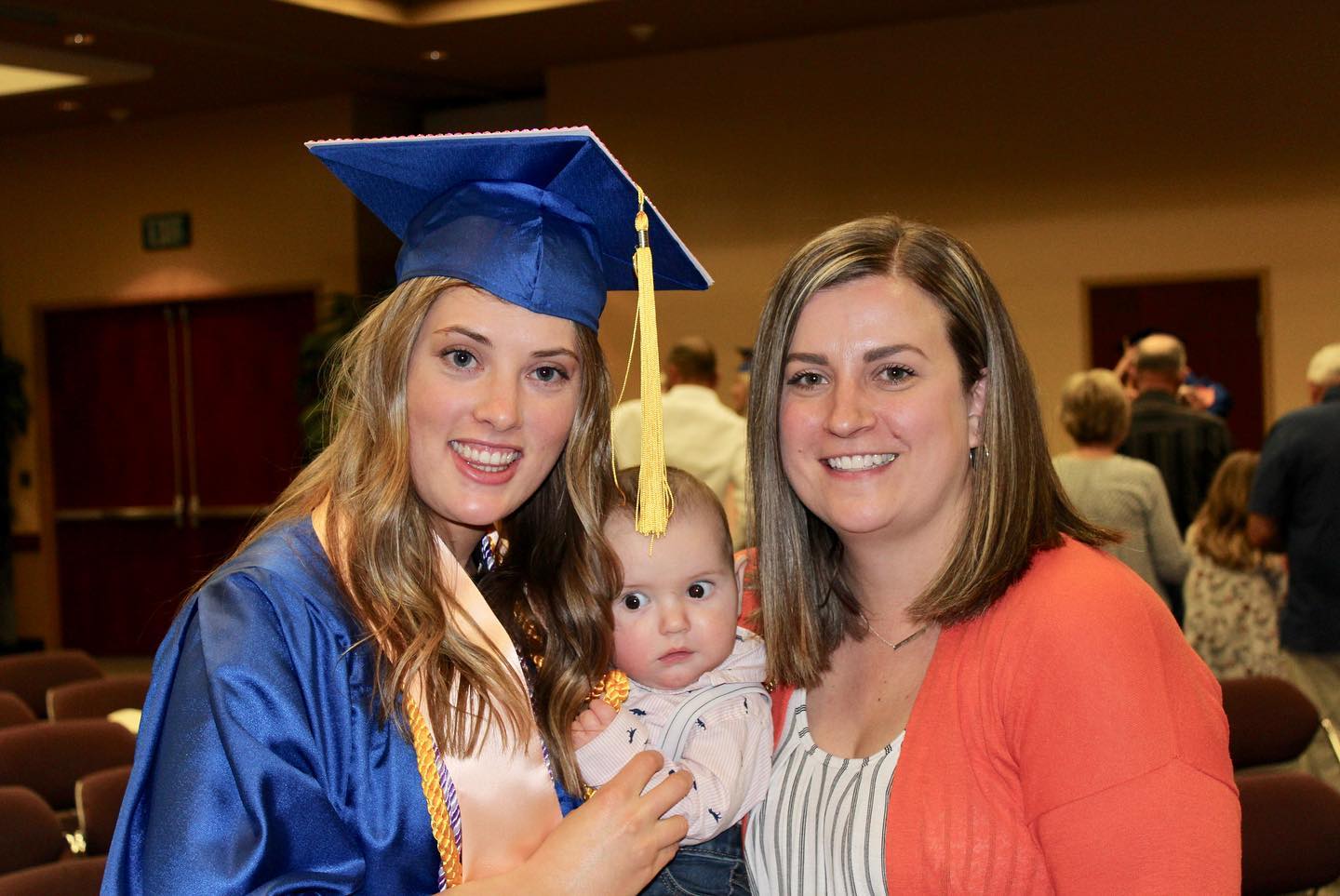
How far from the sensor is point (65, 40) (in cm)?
755

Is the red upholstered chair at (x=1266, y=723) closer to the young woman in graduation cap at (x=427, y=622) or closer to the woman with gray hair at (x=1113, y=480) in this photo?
the woman with gray hair at (x=1113, y=480)

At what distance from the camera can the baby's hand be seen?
1.89m

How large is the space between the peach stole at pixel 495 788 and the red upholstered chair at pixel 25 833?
205cm

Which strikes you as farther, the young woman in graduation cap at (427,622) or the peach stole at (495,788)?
the peach stole at (495,788)

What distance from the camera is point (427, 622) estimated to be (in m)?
1.61

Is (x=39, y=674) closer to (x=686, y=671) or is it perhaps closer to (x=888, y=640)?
(x=686, y=671)

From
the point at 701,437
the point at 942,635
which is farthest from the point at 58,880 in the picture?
the point at 701,437

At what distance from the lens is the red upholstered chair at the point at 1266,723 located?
Result: 352 centimetres

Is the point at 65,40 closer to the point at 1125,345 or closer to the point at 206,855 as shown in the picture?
the point at 1125,345

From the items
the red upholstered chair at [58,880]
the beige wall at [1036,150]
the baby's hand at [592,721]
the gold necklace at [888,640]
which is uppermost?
the beige wall at [1036,150]

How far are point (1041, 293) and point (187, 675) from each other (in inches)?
275

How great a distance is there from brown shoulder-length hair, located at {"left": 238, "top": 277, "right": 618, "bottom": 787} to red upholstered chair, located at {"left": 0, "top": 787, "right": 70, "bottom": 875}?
1917 millimetres

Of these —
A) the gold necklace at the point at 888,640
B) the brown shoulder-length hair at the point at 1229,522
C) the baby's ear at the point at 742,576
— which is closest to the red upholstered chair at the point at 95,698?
the baby's ear at the point at 742,576

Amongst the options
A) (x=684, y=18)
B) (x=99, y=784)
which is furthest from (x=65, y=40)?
(x=99, y=784)
